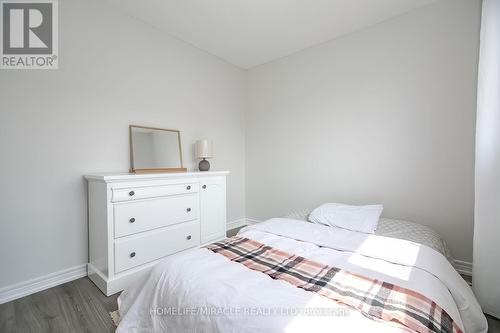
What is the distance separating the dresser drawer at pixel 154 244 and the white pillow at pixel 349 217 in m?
1.28

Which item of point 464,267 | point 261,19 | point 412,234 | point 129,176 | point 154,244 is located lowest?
point 464,267


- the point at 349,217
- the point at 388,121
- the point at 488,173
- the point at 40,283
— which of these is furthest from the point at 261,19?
the point at 40,283

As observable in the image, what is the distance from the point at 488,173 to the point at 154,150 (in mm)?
2924

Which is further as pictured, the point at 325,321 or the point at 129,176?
the point at 129,176

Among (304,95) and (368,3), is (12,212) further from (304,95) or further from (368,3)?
(368,3)

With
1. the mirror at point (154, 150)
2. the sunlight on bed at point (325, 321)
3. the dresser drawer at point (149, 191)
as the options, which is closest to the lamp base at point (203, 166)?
the mirror at point (154, 150)

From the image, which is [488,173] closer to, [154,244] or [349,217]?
[349,217]

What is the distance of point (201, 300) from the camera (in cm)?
89

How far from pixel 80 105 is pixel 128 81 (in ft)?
1.78

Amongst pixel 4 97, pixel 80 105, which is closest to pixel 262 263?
pixel 80 105

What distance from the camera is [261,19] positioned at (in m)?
2.39

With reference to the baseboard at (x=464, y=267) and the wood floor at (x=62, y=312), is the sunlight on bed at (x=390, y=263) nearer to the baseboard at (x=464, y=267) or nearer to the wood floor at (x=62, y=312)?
the wood floor at (x=62, y=312)

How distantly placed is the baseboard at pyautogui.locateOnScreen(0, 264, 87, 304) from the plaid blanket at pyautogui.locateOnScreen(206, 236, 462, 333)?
5.29ft

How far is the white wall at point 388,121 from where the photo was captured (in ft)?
6.64
